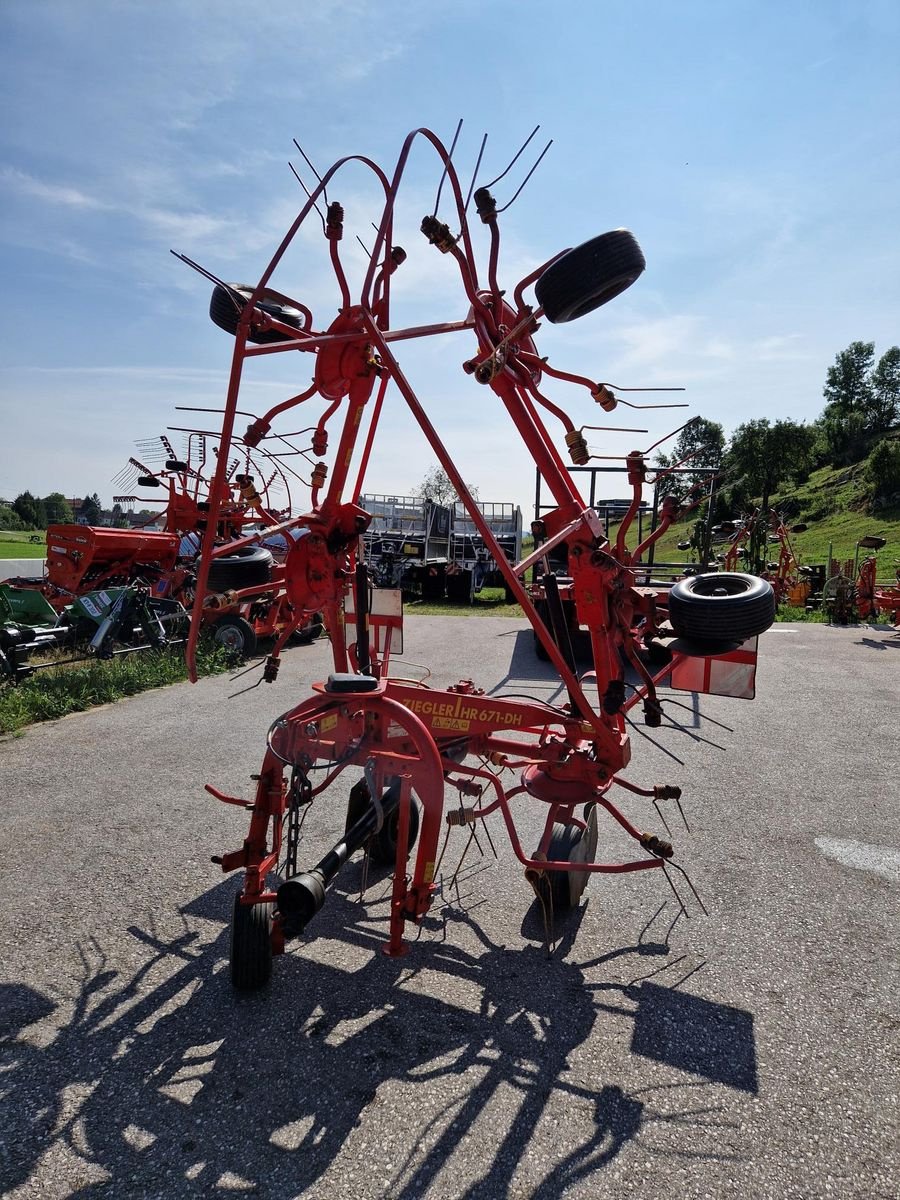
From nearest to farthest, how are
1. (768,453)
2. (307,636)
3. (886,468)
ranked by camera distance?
1. (307,636)
2. (886,468)
3. (768,453)

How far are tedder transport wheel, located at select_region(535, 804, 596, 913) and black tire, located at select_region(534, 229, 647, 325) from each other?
251 cm

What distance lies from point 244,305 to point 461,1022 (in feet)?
11.0

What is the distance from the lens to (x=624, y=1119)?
2.47m

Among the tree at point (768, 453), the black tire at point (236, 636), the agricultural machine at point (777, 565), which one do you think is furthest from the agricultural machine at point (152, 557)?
the tree at point (768, 453)

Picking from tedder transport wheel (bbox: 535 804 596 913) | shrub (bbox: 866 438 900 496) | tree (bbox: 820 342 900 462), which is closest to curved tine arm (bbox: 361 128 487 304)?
tedder transport wheel (bbox: 535 804 596 913)

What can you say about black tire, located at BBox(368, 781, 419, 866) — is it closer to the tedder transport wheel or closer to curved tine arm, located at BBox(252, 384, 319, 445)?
the tedder transport wheel

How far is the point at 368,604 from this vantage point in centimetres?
412

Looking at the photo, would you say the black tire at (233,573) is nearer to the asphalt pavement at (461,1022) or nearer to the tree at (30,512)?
the asphalt pavement at (461,1022)

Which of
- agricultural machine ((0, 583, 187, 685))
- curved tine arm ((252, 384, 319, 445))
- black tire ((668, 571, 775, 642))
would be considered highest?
curved tine arm ((252, 384, 319, 445))

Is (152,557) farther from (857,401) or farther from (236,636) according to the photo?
(857,401)

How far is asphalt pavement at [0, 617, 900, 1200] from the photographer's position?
7.49 feet

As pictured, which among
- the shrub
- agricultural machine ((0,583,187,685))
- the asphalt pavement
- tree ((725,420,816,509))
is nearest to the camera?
the asphalt pavement

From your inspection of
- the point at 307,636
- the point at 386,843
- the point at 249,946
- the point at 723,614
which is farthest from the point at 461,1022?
the point at 307,636

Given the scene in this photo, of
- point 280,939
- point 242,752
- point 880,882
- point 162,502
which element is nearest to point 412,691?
point 280,939
